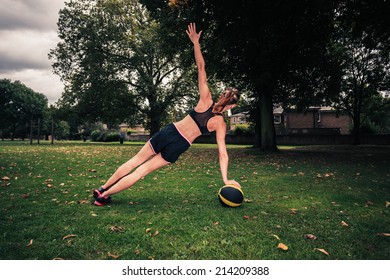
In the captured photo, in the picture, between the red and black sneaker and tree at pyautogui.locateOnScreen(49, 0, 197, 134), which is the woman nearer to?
the red and black sneaker

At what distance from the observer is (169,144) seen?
4.80 metres

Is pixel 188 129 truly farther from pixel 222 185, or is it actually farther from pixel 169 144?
pixel 222 185

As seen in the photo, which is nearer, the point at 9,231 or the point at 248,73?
the point at 9,231

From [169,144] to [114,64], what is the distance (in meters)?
32.2

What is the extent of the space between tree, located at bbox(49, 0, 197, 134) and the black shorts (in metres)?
28.9

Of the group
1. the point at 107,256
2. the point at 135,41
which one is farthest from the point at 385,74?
the point at 107,256

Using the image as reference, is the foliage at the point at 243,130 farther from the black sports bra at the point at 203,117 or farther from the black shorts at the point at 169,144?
the black shorts at the point at 169,144

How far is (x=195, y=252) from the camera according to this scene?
3.09 metres

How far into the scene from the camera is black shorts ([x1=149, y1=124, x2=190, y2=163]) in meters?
4.79

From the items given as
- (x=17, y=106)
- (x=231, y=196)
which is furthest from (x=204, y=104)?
(x=17, y=106)

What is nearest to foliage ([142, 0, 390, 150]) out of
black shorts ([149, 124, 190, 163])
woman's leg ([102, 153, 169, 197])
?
black shorts ([149, 124, 190, 163])

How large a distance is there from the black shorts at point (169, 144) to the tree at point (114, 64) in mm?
28901
